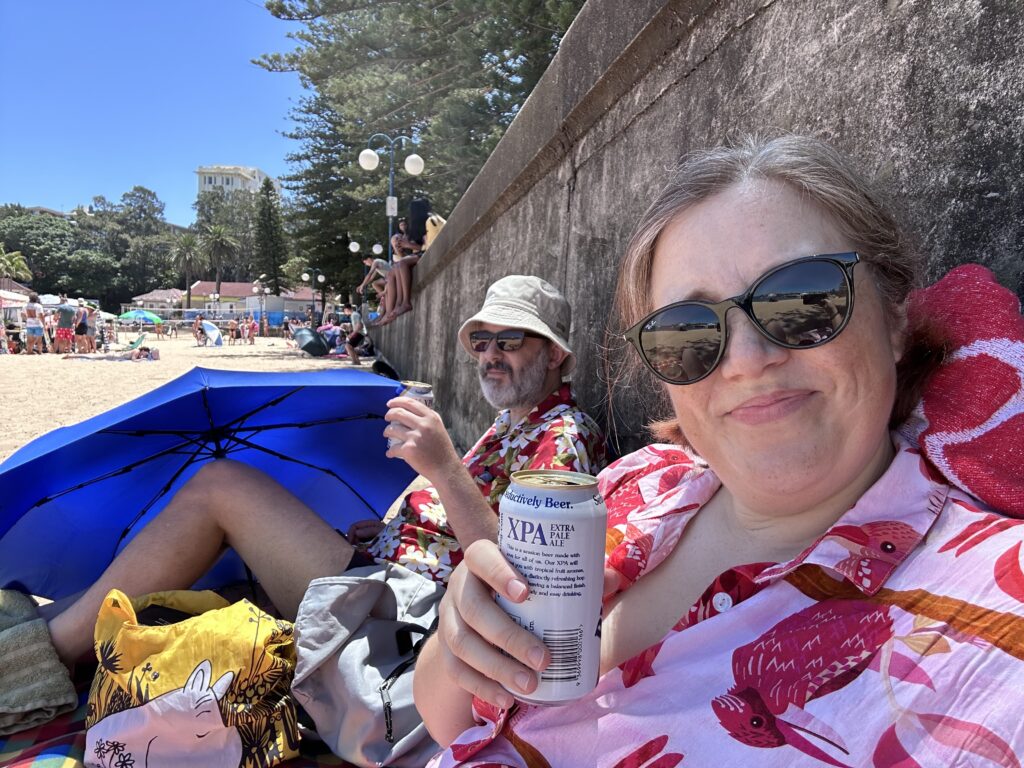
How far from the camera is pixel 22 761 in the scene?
1.87 metres

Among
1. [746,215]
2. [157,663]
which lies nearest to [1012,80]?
[746,215]

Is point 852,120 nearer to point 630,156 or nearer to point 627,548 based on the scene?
point 627,548

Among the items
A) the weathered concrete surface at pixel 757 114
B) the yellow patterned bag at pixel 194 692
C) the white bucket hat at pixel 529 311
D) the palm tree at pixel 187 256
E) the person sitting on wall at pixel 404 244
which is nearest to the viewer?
the weathered concrete surface at pixel 757 114

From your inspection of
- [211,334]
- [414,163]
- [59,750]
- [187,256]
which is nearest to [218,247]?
[187,256]

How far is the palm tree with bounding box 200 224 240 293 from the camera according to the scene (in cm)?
8231

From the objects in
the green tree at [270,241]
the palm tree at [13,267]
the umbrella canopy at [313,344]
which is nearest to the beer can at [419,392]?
the umbrella canopy at [313,344]

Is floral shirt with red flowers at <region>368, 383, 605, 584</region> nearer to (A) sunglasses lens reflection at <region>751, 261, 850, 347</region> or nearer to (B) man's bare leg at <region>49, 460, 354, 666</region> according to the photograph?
(B) man's bare leg at <region>49, 460, 354, 666</region>

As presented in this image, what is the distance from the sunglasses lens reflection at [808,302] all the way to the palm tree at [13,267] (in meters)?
77.3

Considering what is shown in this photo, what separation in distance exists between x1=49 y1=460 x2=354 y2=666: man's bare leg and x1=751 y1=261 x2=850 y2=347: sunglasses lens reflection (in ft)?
5.62

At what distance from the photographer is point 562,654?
0.92 metres

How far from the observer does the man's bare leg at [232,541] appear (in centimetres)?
223

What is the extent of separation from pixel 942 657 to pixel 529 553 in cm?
50

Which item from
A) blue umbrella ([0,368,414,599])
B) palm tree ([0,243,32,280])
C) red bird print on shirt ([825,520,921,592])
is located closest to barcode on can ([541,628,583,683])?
red bird print on shirt ([825,520,921,592])

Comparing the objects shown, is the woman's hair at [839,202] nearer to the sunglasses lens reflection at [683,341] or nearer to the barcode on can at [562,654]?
the sunglasses lens reflection at [683,341]
